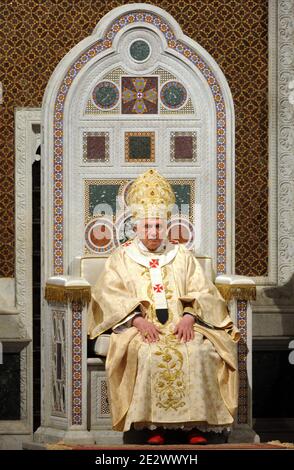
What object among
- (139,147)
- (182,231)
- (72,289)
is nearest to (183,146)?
(139,147)

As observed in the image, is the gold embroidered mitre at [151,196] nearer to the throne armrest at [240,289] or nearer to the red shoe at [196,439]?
the throne armrest at [240,289]

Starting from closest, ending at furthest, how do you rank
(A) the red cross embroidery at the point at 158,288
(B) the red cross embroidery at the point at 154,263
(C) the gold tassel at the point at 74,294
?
(C) the gold tassel at the point at 74,294
(A) the red cross embroidery at the point at 158,288
(B) the red cross embroidery at the point at 154,263

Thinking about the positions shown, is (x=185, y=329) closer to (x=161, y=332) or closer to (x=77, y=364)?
(x=161, y=332)

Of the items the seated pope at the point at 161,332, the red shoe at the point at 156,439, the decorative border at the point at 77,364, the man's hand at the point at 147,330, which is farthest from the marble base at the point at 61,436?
the man's hand at the point at 147,330

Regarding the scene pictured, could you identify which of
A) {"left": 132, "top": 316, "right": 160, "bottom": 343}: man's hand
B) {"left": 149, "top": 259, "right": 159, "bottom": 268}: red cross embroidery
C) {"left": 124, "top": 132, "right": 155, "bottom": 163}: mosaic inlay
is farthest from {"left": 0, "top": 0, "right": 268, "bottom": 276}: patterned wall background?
{"left": 132, "top": 316, "right": 160, "bottom": 343}: man's hand

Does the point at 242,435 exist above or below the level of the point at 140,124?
below

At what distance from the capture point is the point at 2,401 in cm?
1009

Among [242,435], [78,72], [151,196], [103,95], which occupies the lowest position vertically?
[242,435]

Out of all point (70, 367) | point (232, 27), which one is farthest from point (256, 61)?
point (70, 367)

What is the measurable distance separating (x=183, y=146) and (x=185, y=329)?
1.54 m

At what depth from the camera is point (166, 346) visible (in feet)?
29.3

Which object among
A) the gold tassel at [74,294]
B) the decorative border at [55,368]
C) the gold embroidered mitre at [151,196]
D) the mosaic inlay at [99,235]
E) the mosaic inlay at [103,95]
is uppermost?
the mosaic inlay at [103,95]

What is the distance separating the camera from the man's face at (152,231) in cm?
938

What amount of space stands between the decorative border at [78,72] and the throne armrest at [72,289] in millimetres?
614
